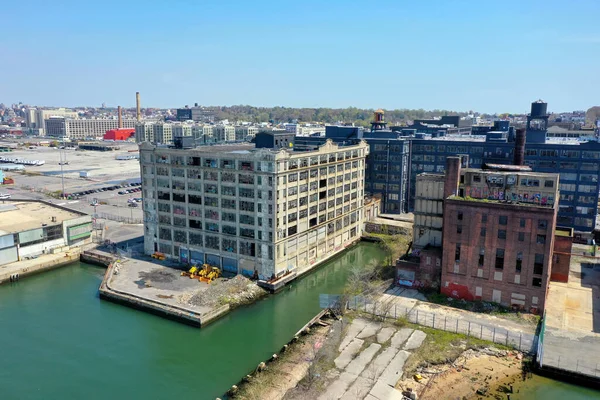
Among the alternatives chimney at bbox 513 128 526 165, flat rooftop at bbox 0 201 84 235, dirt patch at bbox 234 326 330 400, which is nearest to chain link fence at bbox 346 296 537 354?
dirt patch at bbox 234 326 330 400

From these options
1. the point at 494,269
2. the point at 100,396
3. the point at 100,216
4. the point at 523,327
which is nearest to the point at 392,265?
the point at 494,269

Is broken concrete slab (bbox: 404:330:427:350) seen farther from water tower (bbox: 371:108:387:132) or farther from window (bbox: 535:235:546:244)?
water tower (bbox: 371:108:387:132)

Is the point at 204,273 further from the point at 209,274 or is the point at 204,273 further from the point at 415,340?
the point at 415,340

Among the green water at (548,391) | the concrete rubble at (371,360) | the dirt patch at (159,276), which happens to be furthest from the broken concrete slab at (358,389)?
the dirt patch at (159,276)

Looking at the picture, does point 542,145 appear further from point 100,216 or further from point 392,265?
point 100,216

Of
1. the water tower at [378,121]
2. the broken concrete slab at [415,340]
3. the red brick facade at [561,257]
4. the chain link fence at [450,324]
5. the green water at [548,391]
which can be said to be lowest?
the green water at [548,391]

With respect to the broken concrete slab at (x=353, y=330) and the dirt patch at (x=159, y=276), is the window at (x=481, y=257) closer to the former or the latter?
the broken concrete slab at (x=353, y=330)

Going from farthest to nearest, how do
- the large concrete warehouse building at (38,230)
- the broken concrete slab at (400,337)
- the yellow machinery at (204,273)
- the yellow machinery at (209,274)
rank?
the large concrete warehouse building at (38,230), the yellow machinery at (204,273), the yellow machinery at (209,274), the broken concrete slab at (400,337)

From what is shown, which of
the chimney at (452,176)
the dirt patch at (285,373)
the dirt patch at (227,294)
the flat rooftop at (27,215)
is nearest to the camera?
the dirt patch at (285,373)
